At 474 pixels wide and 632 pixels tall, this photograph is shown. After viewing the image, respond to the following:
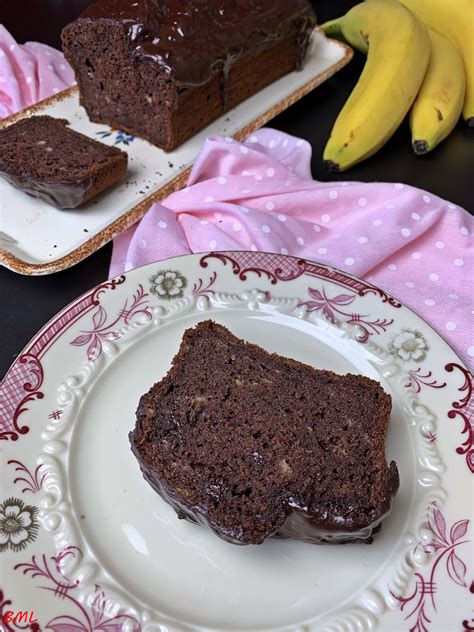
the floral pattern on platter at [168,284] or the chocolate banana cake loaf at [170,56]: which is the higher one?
the chocolate banana cake loaf at [170,56]

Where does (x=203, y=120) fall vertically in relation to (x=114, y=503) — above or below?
above

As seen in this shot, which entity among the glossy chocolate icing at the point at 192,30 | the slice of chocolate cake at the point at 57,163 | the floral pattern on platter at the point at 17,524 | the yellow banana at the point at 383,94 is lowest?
the floral pattern on platter at the point at 17,524

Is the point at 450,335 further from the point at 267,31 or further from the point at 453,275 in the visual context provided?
the point at 267,31

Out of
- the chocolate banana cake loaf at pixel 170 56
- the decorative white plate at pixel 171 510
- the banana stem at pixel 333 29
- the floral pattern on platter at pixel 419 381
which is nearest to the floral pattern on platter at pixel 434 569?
the decorative white plate at pixel 171 510

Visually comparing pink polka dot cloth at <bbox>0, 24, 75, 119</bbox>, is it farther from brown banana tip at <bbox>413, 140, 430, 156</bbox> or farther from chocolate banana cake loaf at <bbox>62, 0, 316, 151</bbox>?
brown banana tip at <bbox>413, 140, 430, 156</bbox>

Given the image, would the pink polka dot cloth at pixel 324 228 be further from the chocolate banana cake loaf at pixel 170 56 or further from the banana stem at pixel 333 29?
the banana stem at pixel 333 29

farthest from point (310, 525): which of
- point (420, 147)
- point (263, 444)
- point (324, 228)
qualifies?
point (420, 147)

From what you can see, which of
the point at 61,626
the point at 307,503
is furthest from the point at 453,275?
the point at 61,626
